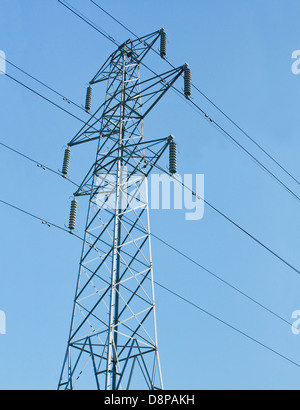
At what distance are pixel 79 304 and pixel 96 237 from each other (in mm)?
2393

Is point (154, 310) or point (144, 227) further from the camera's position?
point (144, 227)

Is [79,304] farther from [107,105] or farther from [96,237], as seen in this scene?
[107,105]

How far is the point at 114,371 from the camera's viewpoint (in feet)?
47.5

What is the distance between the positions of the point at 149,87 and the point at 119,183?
4.47 m
